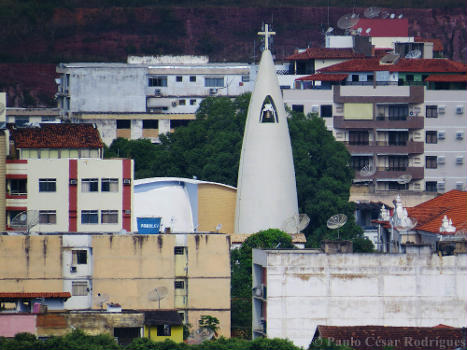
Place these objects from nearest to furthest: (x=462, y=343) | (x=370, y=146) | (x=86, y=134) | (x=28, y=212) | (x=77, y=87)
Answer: (x=462, y=343), (x=28, y=212), (x=86, y=134), (x=370, y=146), (x=77, y=87)

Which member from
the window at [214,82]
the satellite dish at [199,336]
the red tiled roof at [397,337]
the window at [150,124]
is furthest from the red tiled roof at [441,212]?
the window at [214,82]

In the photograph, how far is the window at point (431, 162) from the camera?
418 ft

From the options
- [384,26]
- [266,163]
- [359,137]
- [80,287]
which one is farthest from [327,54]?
[80,287]

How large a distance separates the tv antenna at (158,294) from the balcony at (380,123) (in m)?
48.3

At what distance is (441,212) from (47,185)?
16.9 m

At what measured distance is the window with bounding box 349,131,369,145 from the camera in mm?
126375

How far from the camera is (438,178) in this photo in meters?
128

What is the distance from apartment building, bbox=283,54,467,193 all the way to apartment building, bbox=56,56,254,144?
13797 millimetres

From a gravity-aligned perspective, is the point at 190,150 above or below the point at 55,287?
above

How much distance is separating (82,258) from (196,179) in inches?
1152

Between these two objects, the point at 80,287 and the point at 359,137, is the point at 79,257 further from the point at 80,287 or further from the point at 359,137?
the point at 359,137

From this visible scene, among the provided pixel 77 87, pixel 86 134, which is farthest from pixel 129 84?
pixel 86 134

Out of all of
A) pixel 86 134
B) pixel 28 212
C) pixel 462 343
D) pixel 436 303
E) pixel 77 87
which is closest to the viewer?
pixel 462 343

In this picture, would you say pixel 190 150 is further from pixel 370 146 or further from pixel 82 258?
pixel 82 258
